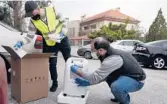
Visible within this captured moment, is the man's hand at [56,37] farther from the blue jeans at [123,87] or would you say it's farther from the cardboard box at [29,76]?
the blue jeans at [123,87]

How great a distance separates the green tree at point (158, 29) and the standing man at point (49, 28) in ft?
90.5

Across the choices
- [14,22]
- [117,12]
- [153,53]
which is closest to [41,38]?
[153,53]

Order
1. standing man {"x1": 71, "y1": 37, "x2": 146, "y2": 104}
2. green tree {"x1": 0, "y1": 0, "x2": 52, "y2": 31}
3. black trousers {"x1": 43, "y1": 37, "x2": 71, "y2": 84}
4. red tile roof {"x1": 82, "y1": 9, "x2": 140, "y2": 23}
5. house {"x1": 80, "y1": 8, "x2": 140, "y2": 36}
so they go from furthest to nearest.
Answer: red tile roof {"x1": 82, "y1": 9, "x2": 140, "y2": 23}, house {"x1": 80, "y1": 8, "x2": 140, "y2": 36}, green tree {"x1": 0, "y1": 0, "x2": 52, "y2": 31}, black trousers {"x1": 43, "y1": 37, "x2": 71, "y2": 84}, standing man {"x1": 71, "y1": 37, "x2": 146, "y2": 104}

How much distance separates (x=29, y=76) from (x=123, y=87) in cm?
131

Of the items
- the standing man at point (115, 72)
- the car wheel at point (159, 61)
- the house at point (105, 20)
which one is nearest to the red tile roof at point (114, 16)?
the house at point (105, 20)

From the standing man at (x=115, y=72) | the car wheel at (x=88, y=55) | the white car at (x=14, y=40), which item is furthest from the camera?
the car wheel at (x=88, y=55)

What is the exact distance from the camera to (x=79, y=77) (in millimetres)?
3705

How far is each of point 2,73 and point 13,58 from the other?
89.4 inches

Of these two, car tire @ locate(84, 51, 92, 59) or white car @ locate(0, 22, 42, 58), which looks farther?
car tire @ locate(84, 51, 92, 59)

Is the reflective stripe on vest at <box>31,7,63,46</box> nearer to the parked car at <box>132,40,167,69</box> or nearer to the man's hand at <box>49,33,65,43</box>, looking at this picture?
the man's hand at <box>49,33,65,43</box>

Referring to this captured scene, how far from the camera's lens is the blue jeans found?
353 centimetres

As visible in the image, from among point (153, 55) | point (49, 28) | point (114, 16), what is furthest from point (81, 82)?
point (114, 16)

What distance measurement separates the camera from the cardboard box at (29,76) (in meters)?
3.65

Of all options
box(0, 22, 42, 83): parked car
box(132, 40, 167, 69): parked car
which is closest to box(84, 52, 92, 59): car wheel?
box(132, 40, 167, 69): parked car
